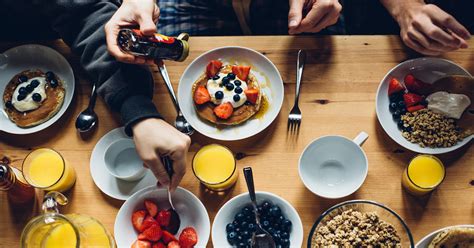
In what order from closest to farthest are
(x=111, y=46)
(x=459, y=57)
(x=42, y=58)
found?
(x=111, y=46)
(x=459, y=57)
(x=42, y=58)

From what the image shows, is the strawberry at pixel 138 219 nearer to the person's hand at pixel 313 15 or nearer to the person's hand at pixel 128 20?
the person's hand at pixel 128 20

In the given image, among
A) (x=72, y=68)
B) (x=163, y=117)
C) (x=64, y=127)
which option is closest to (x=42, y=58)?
(x=72, y=68)

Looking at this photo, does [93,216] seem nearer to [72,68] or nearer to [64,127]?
[64,127]

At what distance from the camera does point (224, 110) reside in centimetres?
161

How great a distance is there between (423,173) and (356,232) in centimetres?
28

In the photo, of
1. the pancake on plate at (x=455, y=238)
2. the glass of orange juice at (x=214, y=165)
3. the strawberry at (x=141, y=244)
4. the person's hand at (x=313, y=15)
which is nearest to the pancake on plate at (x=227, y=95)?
the glass of orange juice at (x=214, y=165)

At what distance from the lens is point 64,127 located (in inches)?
65.7

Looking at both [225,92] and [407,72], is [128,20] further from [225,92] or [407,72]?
[407,72]

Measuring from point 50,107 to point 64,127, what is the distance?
3.3 inches

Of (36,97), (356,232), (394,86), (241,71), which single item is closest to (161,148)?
(241,71)

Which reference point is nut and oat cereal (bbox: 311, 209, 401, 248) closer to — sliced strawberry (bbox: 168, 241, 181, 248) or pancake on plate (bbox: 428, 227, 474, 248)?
pancake on plate (bbox: 428, 227, 474, 248)

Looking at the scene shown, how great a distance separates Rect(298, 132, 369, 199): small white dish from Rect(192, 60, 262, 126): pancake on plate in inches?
9.6

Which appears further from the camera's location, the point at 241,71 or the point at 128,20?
the point at 241,71

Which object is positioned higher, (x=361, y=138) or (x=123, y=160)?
(x=361, y=138)
